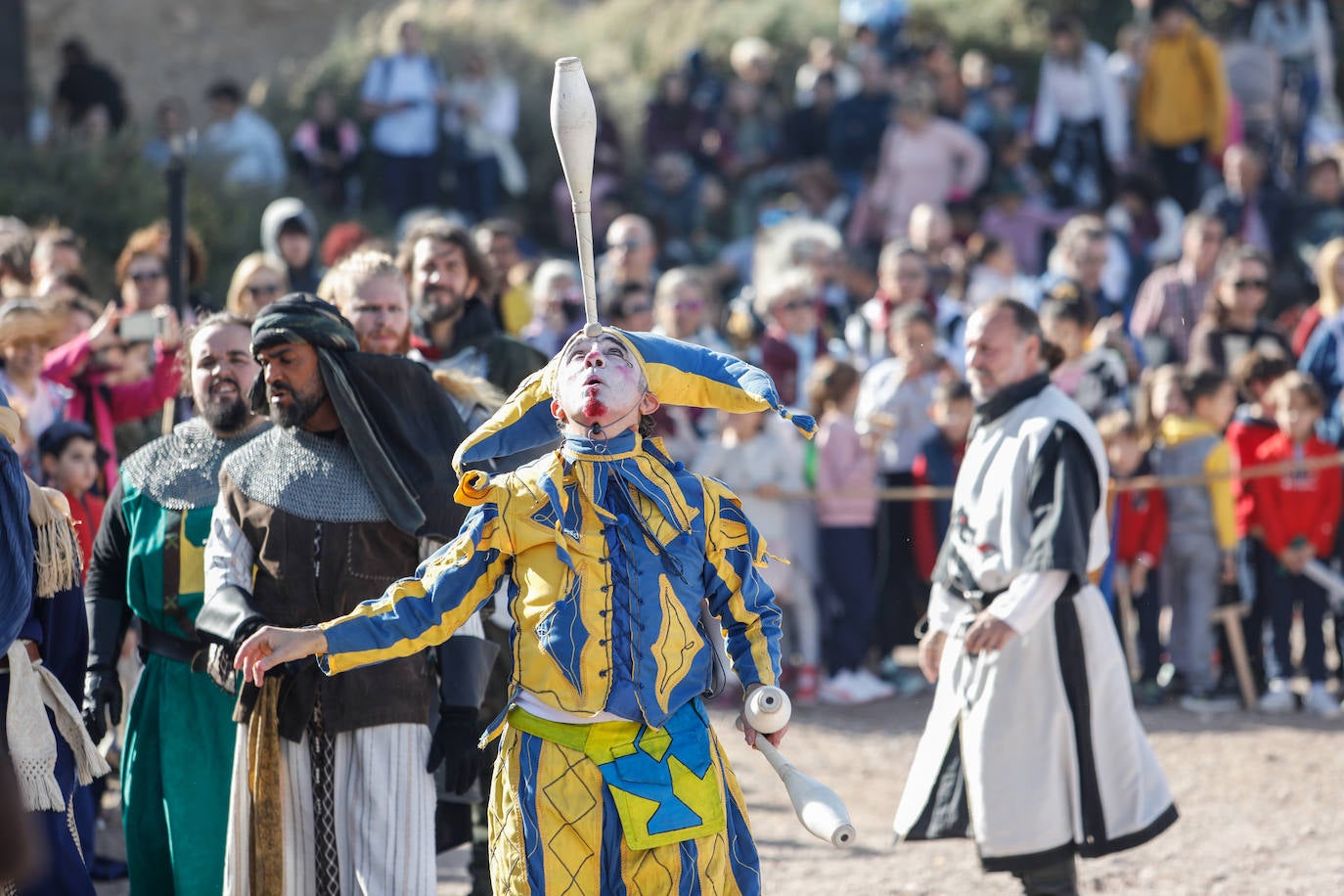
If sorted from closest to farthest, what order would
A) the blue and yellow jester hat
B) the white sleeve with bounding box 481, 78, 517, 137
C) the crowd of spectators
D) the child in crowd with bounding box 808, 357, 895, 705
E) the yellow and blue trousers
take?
1. the yellow and blue trousers
2. the blue and yellow jester hat
3. the crowd of spectators
4. the child in crowd with bounding box 808, 357, 895, 705
5. the white sleeve with bounding box 481, 78, 517, 137

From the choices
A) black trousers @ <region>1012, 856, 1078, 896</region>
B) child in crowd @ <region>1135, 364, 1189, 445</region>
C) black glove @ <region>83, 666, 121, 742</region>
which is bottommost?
black trousers @ <region>1012, 856, 1078, 896</region>

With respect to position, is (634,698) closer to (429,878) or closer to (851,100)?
(429,878)

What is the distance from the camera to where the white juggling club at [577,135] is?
3965 millimetres

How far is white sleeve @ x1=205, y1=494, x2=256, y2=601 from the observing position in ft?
15.1

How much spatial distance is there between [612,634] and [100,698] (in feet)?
5.73

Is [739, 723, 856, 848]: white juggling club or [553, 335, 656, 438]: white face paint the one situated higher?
[553, 335, 656, 438]: white face paint

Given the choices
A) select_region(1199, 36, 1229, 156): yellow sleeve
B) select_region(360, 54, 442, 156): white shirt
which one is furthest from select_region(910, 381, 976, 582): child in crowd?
select_region(1199, 36, 1229, 156): yellow sleeve

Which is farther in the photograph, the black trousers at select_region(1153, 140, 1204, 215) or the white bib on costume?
the black trousers at select_region(1153, 140, 1204, 215)

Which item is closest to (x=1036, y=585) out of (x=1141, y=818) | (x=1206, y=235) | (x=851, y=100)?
(x=1141, y=818)

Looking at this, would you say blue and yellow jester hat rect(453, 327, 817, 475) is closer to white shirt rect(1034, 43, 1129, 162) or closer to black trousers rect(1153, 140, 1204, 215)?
white shirt rect(1034, 43, 1129, 162)

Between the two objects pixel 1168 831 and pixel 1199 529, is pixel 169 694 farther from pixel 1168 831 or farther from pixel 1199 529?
pixel 1199 529

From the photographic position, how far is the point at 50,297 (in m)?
7.65

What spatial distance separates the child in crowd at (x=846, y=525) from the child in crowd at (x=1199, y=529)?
4.84 ft

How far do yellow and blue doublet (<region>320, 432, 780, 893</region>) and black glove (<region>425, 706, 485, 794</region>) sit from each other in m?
0.44
